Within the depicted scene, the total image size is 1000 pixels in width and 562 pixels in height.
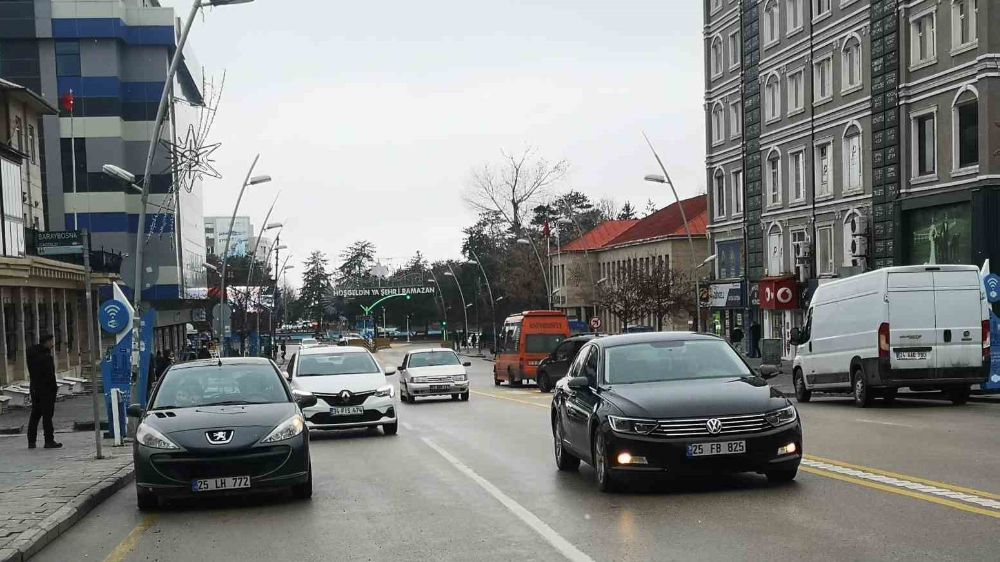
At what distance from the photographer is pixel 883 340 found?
22.8m

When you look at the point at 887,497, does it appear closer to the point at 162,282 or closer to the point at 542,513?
the point at 542,513

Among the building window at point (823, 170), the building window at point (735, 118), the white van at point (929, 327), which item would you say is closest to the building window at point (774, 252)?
the building window at point (823, 170)

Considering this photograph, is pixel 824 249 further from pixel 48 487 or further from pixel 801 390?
pixel 48 487

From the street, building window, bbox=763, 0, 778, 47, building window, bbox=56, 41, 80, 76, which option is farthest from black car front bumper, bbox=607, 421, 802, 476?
building window, bbox=56, 41, 80, 76

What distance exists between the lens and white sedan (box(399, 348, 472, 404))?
33.1 meters

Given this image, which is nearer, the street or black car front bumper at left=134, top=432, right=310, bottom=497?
the street

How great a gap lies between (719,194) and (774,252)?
7828mm

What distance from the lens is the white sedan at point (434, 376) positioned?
33125mm

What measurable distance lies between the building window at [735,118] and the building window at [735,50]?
181 cm

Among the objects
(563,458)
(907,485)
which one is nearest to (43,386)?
(563,458)

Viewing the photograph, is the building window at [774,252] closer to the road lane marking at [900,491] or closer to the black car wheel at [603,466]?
the road lane marking at [900,491]

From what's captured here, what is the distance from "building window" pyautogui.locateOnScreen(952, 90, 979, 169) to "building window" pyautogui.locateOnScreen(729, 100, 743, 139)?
2002 centimetres

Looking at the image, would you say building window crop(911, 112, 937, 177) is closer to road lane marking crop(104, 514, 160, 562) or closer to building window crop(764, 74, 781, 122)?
building window crop(764, 74, 781, 122)

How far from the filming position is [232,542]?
9.59 meters
